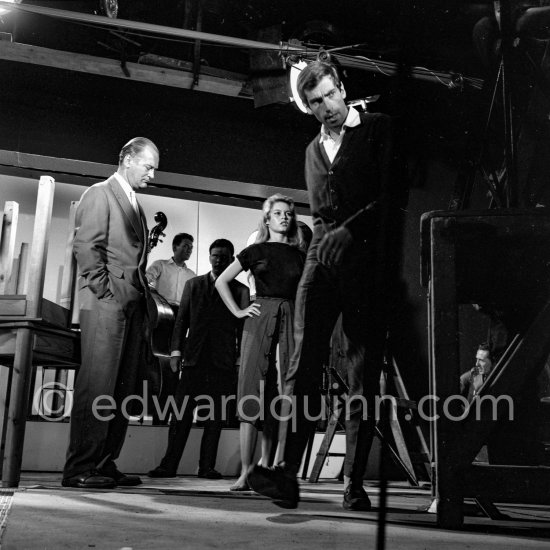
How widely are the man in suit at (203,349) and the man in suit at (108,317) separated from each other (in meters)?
1.07

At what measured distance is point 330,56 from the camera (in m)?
6.00

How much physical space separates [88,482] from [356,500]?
4.30 feet

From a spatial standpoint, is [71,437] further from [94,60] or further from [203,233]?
[203,233]

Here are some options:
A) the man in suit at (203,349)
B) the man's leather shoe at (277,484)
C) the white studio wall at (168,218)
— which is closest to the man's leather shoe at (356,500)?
the man's leather shoe at (277,484)

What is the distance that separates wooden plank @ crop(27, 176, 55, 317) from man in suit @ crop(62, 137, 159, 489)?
201 mm

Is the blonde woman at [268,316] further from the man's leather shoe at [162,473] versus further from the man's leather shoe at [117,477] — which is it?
the man's leather shoe at [162,473]

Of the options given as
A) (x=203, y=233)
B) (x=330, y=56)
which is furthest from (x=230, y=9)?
(x=203, y=233)

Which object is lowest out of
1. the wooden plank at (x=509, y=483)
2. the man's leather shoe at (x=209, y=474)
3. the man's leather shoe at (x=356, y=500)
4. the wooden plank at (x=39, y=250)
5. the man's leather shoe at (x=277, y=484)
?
the man's leather shoe at (x=209, y=474)

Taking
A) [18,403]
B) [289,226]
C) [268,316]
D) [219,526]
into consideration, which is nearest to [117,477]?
[18,403]

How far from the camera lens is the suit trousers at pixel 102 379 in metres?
3.12

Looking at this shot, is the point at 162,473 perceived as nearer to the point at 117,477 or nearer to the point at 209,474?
the point at 209,474

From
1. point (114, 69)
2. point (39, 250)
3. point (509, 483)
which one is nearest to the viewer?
point (509, 483)

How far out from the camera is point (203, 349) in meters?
4.59

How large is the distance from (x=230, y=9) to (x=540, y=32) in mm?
4470
